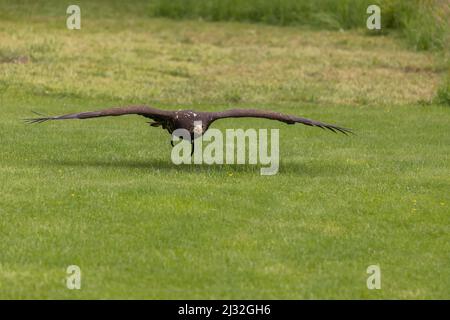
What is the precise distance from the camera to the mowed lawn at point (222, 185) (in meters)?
12.5

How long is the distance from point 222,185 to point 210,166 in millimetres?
1541

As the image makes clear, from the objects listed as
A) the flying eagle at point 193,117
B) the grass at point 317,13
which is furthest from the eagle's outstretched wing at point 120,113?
the grass at point 317,13

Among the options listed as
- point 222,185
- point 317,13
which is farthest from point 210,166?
point 317,13

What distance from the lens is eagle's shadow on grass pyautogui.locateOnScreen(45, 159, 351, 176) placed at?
56.6ft

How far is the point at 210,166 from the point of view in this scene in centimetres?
1753

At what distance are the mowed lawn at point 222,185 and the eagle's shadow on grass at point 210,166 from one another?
0.04 metres

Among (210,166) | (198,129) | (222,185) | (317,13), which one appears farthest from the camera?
(317,13)

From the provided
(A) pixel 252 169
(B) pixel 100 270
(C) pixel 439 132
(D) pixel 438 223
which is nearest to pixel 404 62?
(C) pixel 439 132

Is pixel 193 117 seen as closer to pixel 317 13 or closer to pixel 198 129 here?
pixel 198 129

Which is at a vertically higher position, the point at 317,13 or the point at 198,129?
the point at 317,13

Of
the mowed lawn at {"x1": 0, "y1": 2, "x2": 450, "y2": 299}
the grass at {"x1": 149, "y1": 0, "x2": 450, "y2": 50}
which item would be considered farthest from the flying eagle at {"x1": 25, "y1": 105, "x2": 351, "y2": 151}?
the grass at {"x1": 149, "y1": 0, "x2": 450, "y2": 50}

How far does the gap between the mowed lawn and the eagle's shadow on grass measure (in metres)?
0.04

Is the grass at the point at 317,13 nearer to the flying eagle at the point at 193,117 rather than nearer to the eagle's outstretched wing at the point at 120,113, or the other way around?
the flying eagle at the point at 193,117
